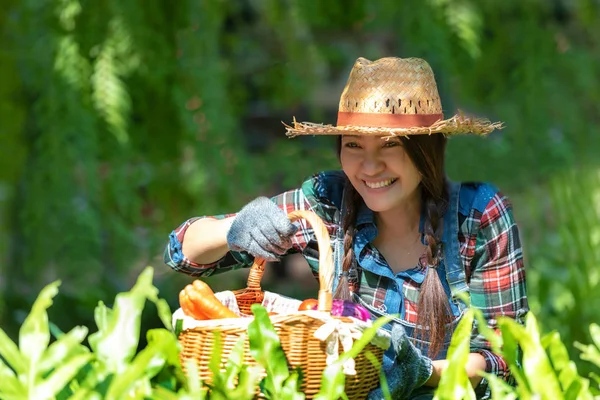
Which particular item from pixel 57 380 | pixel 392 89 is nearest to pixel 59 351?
pixel 57 380

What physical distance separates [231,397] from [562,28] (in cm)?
368

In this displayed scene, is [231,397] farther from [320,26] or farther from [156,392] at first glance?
[320,26]

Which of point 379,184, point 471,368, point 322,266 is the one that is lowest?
point 471,368

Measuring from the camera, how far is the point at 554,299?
364 cm

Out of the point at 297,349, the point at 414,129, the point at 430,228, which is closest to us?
the point at 297,349

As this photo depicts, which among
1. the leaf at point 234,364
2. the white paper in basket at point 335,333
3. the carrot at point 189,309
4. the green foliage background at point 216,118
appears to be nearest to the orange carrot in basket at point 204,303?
the carrot at point 189,309

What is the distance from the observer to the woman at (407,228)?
1.91m

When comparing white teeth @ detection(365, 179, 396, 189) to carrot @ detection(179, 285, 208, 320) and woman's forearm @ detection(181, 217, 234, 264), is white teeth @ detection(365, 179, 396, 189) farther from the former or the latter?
carrot @ detection(179, 285, 208, 320)

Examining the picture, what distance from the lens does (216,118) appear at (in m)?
3.49

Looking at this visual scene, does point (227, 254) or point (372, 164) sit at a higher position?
point (372, 164)

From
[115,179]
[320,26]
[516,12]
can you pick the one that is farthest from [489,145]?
[115,179]

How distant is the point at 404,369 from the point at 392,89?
0.63 m

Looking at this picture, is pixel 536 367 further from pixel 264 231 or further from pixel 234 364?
pixel 264 231

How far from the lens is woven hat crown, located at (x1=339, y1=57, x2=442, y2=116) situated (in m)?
1.93
